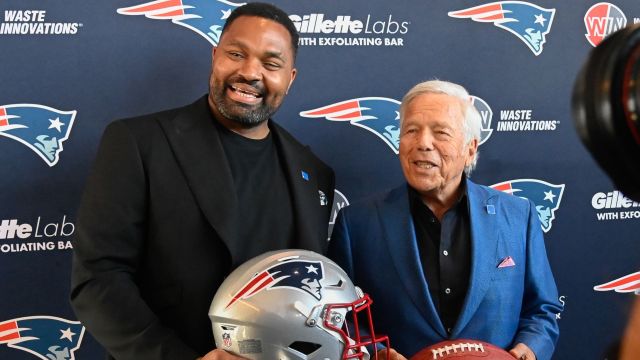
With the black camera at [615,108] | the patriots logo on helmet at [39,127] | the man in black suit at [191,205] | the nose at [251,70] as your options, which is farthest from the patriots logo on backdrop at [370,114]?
the black camera at [615,108]

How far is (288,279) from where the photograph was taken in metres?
1.71

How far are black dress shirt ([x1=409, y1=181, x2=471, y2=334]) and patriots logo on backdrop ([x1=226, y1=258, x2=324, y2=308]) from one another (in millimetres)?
502

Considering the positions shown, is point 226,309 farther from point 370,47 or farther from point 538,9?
point 538,9

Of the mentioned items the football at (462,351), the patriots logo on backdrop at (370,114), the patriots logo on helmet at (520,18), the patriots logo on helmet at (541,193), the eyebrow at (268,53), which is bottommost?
the football at (462,351)

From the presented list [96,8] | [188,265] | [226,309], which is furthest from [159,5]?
[226,309]

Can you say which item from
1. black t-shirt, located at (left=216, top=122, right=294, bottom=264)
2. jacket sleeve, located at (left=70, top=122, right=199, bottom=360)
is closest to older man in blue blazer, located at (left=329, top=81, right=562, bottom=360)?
black t-shirt, located at (left=216, top=122, right=294, bottom=264)

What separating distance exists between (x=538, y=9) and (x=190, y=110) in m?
1.55

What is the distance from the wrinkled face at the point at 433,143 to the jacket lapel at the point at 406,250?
0.09 meters

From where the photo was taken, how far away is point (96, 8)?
2254 millimetres

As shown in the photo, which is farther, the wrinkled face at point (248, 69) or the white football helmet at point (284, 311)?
the wrinkled face at point (248, 69)

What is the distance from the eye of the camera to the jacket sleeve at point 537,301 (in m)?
2.14

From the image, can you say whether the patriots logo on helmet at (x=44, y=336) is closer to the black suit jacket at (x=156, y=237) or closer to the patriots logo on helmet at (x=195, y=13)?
the black suit jacket at (x=156, y=237)

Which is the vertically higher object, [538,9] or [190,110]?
[538,9]

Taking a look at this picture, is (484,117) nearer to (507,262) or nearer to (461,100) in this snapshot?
(461,100)
